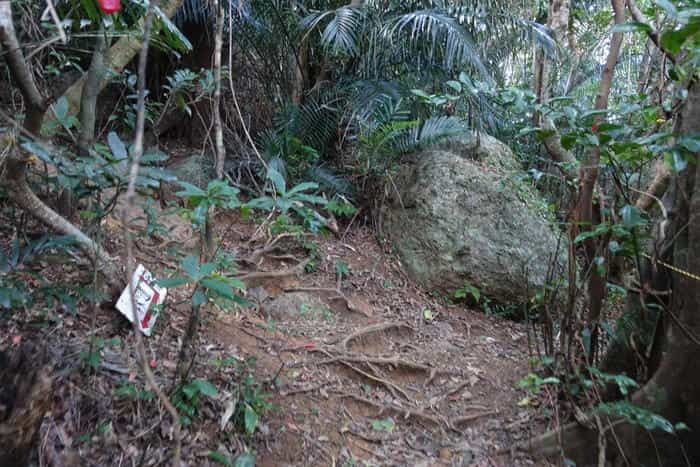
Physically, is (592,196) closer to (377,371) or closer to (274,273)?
(377,371)

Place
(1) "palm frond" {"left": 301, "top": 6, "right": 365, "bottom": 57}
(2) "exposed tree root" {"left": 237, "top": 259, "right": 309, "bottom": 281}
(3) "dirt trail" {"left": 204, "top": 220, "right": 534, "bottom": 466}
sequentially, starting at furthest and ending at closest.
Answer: (1) "palm frond" {"left": 301, "top": 6, "right": 365, "bottom": 57}
(2) "exposed tree root" {"left": 237, "top": 259, "right": 309, "bottom": 281}
(3) "dirt trail" {"left": 204, "top": 220, "right": 534, "bottom": 466}

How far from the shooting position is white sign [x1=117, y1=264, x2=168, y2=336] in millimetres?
2482

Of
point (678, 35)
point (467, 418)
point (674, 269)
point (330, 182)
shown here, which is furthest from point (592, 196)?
point (330, 182)

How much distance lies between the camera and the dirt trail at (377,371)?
2.72 meters

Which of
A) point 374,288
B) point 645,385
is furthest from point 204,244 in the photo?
point 374,288

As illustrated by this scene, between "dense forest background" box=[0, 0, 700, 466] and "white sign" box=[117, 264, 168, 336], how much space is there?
0.33 feet

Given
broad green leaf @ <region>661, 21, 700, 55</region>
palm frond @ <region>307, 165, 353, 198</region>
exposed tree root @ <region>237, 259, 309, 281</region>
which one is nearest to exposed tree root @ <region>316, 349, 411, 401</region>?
exposed tree root @ <region>237, 259, 309, 281</region>

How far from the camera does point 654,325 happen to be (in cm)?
251

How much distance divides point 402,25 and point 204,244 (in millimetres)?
4143

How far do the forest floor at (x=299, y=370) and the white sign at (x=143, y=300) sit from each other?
0.39 ft

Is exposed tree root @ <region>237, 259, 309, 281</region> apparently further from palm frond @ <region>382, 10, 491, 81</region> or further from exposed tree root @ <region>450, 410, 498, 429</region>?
palm frond @ <region>382, 10, 491, 81</region>

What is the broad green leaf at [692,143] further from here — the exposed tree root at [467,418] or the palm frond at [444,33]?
the palm frond at [444,33]

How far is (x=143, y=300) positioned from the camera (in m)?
2.54

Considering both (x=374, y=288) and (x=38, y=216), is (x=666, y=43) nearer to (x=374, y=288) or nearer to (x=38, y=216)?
(x=38, y=216)
